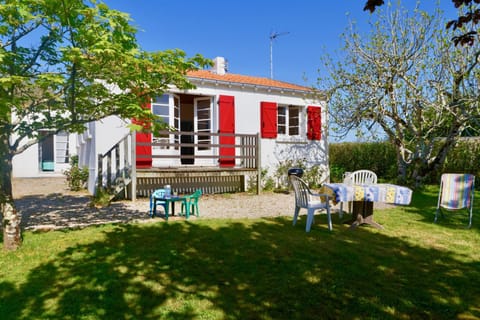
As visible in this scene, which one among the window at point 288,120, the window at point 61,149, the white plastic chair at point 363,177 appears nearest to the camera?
the white plastic chair at point 363,177

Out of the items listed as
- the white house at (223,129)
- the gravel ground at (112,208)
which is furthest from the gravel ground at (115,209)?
the white house at (223,129)

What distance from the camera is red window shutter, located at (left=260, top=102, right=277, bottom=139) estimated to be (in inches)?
431

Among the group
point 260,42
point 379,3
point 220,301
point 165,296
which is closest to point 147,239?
point 165,296

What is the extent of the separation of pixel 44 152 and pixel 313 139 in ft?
44.3

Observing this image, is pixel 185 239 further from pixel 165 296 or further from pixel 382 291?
pixel 382 291

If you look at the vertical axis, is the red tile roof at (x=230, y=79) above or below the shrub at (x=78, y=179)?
above

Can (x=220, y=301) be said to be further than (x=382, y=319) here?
Yes

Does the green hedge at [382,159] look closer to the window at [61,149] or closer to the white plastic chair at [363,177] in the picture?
the white plastic chair at [363,177]

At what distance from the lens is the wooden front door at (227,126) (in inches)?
400

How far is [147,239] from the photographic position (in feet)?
15.5

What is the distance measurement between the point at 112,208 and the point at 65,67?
3.84 metres

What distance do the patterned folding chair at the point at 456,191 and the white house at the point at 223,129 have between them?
513cm

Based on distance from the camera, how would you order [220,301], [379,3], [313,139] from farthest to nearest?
[313,139] < [220,301] < [379,3]

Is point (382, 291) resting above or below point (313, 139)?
below
